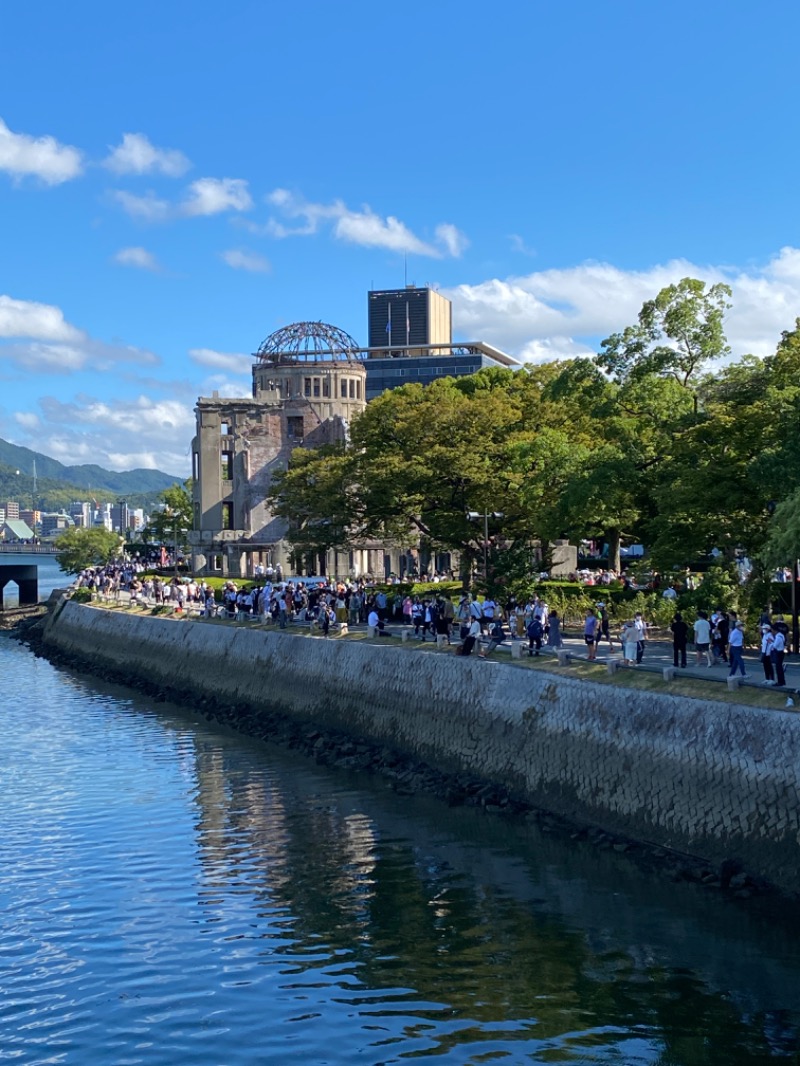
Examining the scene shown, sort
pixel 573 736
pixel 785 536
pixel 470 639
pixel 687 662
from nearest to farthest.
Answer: pixel 785 536
pixel 573 736
pixel 687 662
pixel 470 639

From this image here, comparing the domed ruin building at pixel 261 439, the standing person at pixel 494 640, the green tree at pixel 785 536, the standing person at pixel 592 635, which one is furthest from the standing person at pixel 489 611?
the domed ruin building at pixel 261 439

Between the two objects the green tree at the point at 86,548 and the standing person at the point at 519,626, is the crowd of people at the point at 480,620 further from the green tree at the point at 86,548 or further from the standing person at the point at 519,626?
the green tree at the point at 86,548

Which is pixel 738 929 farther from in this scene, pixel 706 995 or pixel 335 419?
pixel 335 419

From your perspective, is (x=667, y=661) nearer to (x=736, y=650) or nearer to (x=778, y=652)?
(x=736, y=650)

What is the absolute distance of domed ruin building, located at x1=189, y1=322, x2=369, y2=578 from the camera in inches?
3893

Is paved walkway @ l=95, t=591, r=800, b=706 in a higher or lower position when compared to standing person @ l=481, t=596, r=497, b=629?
lower

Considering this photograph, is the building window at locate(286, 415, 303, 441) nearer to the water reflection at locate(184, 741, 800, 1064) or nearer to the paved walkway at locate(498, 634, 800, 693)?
the paved walkway at locate(498, 634, 800, 693)

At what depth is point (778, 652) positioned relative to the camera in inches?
1038

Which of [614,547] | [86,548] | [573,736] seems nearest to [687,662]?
[573,736]

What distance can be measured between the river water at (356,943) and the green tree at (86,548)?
118394 mm

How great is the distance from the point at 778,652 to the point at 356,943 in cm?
1159

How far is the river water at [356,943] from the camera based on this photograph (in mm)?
16922

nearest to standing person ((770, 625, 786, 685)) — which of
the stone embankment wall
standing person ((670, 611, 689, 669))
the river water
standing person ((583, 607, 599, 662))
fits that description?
the stone embankment wall

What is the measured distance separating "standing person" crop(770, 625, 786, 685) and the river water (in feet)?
17.9
